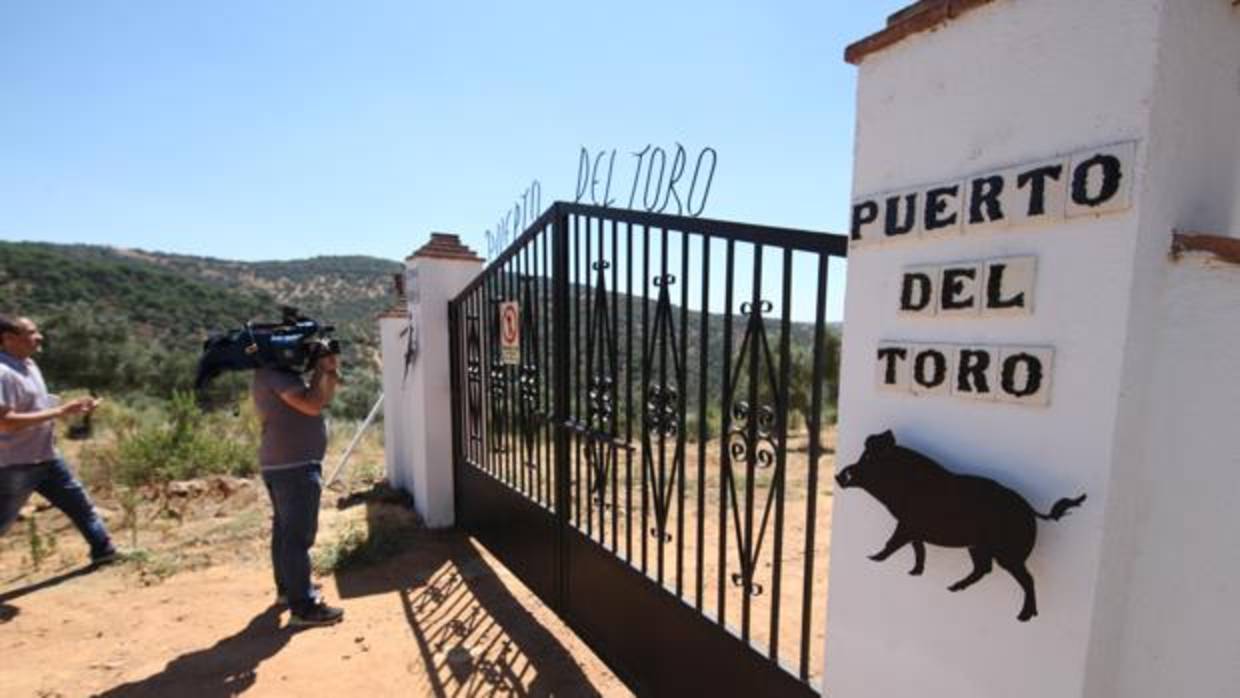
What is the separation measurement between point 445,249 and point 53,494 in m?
3.40

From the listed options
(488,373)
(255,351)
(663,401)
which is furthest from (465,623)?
(663,401)

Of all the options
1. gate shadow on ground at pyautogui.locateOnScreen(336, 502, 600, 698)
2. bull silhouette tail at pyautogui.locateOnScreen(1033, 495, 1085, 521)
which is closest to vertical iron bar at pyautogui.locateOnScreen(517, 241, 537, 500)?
gate shadow on ground at pyautogui.locateOnScreen(336, 502, 600, 698)

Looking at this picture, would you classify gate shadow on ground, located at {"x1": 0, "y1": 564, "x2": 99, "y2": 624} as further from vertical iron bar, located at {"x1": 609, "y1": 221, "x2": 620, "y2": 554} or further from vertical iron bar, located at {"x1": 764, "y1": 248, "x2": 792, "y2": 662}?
vertical iron bar, located at {"x1": 764, "y1": 248, "x2": 792, "y2": 662}

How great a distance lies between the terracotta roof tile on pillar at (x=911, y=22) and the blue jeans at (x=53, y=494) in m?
5.61

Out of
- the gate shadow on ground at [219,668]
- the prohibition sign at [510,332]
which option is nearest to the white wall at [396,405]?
the prohibition sign at [510,332]

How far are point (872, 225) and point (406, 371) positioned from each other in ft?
17.3

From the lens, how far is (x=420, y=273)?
5340 mm

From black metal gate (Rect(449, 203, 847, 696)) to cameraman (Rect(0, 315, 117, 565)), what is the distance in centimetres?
281

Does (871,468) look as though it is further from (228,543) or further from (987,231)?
(228,543)

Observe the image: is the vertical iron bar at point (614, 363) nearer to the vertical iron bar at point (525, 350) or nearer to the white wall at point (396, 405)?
the vertical iron bar at point (525, 350)

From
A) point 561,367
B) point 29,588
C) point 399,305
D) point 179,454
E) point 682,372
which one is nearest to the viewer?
point 682,372

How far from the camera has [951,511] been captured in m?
1.34

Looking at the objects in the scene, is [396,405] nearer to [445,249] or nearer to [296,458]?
[445,249]

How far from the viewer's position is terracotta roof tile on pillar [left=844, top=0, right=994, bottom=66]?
139 centimetres
